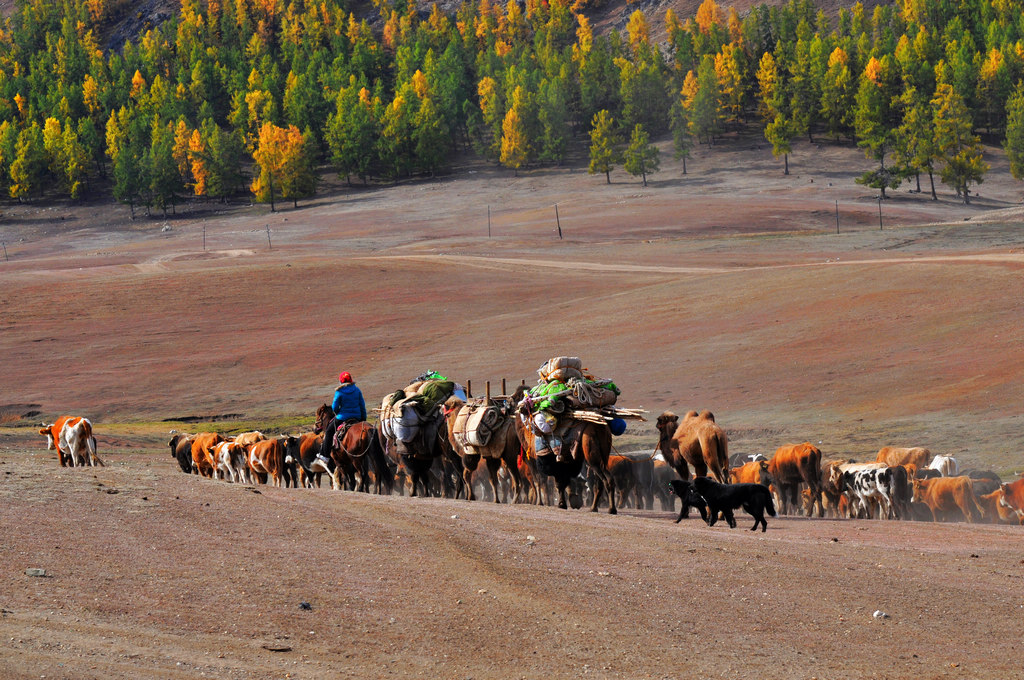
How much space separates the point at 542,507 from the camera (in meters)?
19.0

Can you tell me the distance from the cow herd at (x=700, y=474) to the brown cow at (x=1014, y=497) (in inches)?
0.7

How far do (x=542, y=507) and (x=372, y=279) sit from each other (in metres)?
42.1

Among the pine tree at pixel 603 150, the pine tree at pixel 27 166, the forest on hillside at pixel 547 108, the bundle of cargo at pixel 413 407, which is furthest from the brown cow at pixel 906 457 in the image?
the pine tree at pixel 27 166

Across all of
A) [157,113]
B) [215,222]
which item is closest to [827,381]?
[215,222]

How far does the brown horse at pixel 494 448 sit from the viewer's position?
784 inches

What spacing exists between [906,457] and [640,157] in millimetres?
98643

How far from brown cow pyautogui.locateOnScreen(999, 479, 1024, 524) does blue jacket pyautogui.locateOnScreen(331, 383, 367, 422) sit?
11.4 m

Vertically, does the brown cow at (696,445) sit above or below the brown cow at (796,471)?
above

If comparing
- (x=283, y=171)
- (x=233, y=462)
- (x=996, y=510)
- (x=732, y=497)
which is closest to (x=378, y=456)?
(x=233, y=462)

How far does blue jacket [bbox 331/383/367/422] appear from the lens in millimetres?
22156

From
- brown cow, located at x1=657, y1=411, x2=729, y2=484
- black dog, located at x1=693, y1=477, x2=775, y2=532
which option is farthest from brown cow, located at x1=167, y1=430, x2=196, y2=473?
black dog, located at x1=693, y1=477, x2=775, y2=532

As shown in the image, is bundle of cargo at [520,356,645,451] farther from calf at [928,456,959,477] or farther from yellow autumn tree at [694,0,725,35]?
yellow autumn tree at [694,0,725,35]

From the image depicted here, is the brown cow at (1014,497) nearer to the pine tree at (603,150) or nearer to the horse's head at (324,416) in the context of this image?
the horse's head at (324,416)

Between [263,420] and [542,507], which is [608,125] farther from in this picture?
[542,507]
